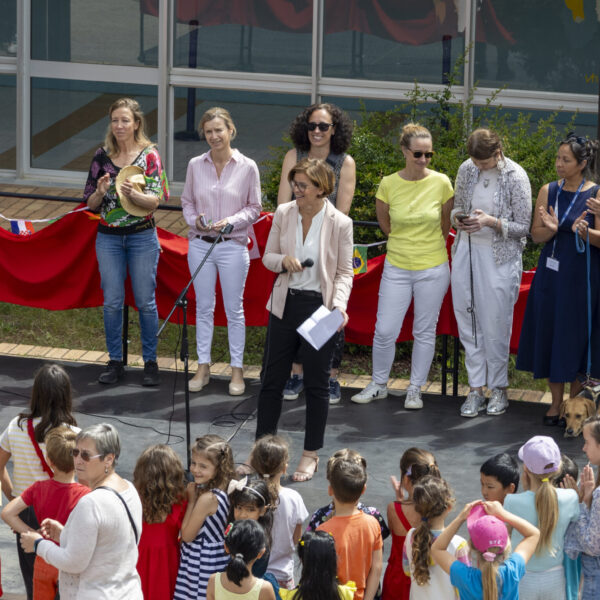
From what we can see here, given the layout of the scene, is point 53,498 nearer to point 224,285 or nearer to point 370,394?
point 224,285

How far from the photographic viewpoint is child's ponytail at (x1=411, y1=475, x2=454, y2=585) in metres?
5.16

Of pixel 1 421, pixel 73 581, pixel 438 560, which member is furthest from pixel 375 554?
pixel 1 421

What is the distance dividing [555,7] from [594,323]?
6.14 meters

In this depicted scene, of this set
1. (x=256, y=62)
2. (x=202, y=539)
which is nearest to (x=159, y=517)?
(x=202, y=539)

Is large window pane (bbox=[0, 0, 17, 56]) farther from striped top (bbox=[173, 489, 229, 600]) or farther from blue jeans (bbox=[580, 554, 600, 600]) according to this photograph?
blue jeans (bbox=[580, 554, 600, 600])

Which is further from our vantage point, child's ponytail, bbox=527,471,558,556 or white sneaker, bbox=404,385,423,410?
white sneaker, bbox=404,385,423,410

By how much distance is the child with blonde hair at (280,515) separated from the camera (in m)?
5.62

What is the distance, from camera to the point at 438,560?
506 centimetres

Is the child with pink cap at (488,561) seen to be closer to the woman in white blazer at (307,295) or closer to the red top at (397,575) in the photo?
the red top at (397,575)

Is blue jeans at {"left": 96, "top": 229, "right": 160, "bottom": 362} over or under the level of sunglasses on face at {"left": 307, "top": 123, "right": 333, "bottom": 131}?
under

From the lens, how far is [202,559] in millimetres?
5422

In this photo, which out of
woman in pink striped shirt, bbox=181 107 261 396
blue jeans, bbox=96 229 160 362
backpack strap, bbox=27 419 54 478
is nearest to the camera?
backpack strap, bbox=27 419 54 478

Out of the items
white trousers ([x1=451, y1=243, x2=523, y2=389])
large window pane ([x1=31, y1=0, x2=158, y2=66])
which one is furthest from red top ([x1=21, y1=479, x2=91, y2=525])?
large window pane ([x1=31, y1=0, x2=158, y2=66])

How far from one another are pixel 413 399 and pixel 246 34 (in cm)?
671
